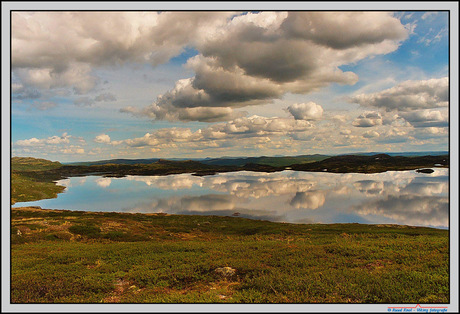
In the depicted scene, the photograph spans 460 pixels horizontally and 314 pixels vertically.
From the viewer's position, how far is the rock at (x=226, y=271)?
16.1 metres

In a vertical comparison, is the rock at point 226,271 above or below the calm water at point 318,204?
above

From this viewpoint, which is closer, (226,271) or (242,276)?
(242,276)

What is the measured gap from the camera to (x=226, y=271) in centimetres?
1645

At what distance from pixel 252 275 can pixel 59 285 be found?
1275 centimetres

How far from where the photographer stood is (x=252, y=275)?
1581 cm

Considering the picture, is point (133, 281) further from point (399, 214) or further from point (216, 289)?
point (399, 214)

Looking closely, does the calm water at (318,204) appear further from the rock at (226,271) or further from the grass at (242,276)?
the rock at (226,271)

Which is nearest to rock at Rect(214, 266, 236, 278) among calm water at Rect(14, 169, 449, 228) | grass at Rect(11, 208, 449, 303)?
grass at Rect(11, 208, 449, 303)

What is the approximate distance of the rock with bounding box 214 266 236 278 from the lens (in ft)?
52.8

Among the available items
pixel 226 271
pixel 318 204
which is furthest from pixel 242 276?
pixel 318 204

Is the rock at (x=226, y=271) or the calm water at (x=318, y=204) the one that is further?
the calm water at (x=318, y=204)

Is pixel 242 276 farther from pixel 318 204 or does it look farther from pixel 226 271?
pixel 318 204

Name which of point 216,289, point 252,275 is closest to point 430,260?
point 252,275

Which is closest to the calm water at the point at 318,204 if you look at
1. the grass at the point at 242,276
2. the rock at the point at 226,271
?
the grass at the point at 242,276
